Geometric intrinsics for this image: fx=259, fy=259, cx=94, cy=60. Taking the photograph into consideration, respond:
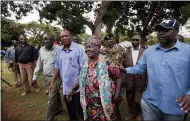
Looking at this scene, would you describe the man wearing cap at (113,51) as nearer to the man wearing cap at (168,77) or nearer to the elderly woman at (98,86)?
the elderly woman at (98,86)

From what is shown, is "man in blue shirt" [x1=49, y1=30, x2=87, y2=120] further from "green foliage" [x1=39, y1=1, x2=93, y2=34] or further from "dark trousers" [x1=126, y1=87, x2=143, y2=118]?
"green foliage" [x1=39, y1=1, x2=93, y2=34]

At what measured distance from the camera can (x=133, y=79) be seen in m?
4.75

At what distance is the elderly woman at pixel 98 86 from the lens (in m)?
3.19

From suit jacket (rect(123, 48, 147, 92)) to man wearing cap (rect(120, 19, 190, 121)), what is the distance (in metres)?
1.72

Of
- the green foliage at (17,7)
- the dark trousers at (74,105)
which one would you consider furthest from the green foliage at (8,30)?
the dark trousers at (74,105)

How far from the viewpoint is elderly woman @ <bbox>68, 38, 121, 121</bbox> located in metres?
3.19

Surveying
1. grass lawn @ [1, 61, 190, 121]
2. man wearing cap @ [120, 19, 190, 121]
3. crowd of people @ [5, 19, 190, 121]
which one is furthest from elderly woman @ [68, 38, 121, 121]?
grass lawn @ [1, 61, 190, 121]

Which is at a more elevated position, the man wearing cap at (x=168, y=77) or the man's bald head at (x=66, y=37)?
the man's bald head at (x=66, y=37)

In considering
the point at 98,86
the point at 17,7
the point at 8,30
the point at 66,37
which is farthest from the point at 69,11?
the point at 8,30

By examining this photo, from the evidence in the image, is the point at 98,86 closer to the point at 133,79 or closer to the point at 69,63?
the point at 69,63

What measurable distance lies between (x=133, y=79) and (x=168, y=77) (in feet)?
6.88

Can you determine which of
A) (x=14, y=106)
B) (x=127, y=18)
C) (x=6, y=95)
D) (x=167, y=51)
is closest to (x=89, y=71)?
(x=167, y=51)

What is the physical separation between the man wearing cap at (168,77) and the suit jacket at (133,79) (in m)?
1.72

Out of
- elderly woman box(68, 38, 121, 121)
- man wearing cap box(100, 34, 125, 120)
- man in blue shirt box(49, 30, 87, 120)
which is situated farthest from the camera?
man wearing cap box(100, 34, 125, 120)
